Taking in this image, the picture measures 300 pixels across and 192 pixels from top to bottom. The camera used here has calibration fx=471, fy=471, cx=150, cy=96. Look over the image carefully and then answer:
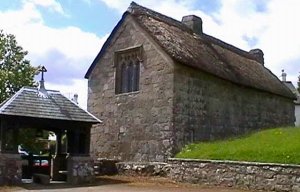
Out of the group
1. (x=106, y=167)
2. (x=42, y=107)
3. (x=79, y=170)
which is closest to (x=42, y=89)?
(x=42, y=107)

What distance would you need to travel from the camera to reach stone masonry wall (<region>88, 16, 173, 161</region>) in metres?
20.8

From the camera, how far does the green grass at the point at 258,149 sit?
15.9 meters

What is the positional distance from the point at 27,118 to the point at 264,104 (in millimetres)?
14413

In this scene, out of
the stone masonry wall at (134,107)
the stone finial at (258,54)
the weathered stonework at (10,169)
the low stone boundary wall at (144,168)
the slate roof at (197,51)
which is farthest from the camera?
the stone finial at (258,54)

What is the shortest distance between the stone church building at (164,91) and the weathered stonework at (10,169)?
20.5 ft

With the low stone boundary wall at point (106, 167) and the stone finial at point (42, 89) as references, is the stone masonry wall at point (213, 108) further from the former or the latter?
the stone finial at point (42, 89)

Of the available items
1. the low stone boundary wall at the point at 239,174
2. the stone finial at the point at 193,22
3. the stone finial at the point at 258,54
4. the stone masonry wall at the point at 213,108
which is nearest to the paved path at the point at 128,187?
the low stone boundary wall at the point at 239,174

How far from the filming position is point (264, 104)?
26547 millimetres

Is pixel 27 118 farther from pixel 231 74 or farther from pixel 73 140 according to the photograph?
pixel 231 74

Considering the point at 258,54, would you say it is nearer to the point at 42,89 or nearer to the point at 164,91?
the point at 164,91

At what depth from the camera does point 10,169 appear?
1664 centimetres

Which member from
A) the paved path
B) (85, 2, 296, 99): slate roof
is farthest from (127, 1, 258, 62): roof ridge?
the paved path

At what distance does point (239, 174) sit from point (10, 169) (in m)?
7.99

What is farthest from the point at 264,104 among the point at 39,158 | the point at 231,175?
the point at 39,158
